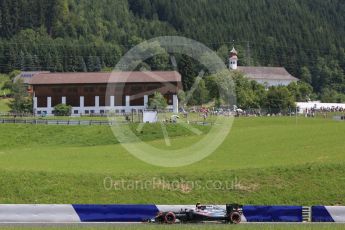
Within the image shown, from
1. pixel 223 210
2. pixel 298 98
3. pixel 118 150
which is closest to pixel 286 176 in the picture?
pixel 223 210

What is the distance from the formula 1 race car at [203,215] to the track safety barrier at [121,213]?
708 millimetres

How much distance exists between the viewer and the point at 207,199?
41438 mm

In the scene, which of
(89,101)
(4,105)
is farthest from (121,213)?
(4,105)

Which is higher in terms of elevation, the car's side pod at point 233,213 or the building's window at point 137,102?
the building's window at point 137,102

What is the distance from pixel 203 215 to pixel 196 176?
389 inches

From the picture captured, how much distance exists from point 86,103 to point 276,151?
285 ft

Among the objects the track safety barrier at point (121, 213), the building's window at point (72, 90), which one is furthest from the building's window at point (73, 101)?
the track safety barrier at point (121, 213)

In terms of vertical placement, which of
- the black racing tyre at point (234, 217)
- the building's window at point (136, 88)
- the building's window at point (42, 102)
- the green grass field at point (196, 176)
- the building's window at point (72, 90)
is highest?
the building's window at point (136, 88)

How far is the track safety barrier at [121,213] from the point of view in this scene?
34906 millimetres

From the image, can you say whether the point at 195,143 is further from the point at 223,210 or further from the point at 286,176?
the point at 223,210

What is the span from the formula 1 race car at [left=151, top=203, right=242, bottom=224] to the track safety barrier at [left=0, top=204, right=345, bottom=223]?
71 cm

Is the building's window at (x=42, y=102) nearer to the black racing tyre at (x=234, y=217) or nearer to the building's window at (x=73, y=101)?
the building's window at (x=73, y=101)

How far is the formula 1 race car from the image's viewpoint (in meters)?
34.6

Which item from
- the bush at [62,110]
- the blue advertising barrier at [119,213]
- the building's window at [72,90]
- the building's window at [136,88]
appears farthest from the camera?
the building's window at [72,90]
